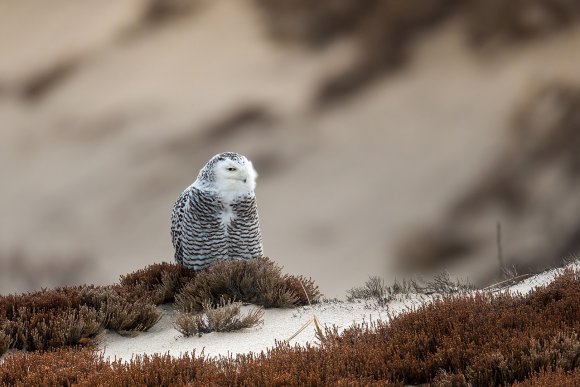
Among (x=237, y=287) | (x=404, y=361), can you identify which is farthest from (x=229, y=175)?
(x=404, y=361)

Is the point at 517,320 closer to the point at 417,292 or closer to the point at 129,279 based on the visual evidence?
the point at 417,292

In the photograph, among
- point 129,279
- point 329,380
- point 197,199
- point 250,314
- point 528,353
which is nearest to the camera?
point 329,380

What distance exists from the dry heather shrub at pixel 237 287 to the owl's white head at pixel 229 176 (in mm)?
896

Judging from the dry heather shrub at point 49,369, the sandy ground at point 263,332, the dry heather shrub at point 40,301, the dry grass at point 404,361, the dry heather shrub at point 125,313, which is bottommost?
the dry grass at point 404,361

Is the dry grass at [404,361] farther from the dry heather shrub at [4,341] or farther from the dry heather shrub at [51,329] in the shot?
the dry heather shrub at [4,341]

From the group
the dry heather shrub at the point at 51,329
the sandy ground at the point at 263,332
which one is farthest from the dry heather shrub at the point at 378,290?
the dry heather shrub at the point at 51,329

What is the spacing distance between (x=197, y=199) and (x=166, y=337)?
69.8 inches

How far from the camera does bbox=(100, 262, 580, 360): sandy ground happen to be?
22.8 feet

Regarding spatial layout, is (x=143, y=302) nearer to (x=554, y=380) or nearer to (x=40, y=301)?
(x=40, y=301)

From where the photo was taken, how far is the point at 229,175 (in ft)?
27.6

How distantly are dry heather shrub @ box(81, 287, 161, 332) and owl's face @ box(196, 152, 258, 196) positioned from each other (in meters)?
1.65

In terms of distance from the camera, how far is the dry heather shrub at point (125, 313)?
7953 millimetres

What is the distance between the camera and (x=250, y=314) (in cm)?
750

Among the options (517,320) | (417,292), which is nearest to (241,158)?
(417,292)
